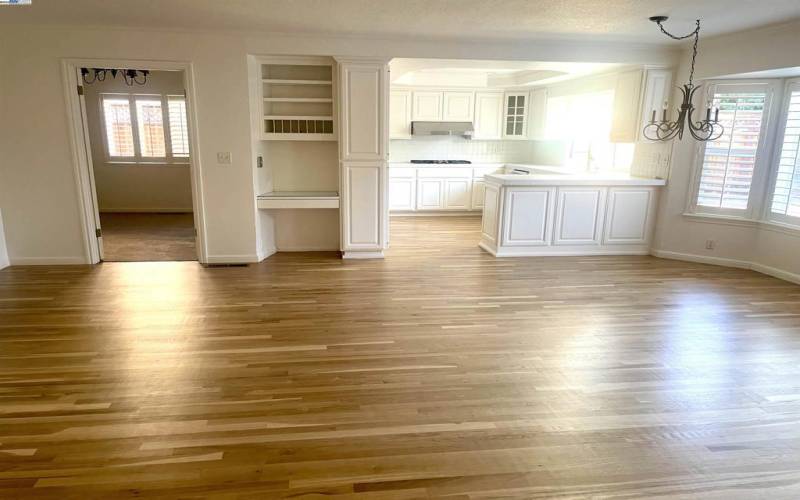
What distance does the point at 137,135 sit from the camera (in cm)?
856

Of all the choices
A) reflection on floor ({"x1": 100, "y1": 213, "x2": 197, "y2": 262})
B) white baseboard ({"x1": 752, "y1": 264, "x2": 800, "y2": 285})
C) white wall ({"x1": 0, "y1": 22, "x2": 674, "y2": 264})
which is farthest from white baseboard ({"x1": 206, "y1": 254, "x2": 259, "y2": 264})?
white baseboard ({"x1": 752, "y1": 264, "x2": 800, "y2": 285})

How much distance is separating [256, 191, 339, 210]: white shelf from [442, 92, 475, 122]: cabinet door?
146 inches

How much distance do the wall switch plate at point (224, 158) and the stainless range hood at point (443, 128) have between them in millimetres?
3959

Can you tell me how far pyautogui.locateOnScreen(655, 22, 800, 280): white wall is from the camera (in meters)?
4.59

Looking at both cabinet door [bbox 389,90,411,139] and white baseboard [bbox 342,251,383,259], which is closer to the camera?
white baseboard [bbox 342,251,383,259]

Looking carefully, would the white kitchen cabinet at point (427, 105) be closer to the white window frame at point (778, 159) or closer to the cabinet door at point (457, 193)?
the cabinet door at point (457, 193)

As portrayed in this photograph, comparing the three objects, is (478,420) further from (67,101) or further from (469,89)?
(469,89)

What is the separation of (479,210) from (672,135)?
3.63 meters

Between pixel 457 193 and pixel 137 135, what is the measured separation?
5856mm

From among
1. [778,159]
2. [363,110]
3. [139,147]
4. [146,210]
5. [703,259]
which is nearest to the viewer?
[778,159]

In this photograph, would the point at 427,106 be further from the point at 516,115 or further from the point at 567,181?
the point at 567,181

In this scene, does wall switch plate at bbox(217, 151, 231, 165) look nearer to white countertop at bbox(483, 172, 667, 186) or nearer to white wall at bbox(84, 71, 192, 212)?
white countertop at bbox(483, 172, 667, 186)

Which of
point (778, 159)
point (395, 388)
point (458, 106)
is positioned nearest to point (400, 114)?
point (458, 106)

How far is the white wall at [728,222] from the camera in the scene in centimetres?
459
